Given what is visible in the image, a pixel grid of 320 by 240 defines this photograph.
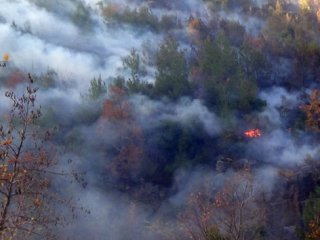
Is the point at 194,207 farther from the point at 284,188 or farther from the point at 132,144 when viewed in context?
the point at 132,144

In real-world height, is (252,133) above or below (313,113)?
below

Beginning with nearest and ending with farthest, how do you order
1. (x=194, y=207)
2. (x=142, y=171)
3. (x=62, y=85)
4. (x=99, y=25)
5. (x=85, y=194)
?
(x=194, y=207) < (x=85, y=194) < (x=142, y=171) < (x=62, y=85) < (x=99, y=25)

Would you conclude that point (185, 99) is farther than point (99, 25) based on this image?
No

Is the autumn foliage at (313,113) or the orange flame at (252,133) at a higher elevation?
the autumn foliage at (313,113)

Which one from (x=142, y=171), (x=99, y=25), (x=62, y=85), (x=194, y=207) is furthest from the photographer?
(x=99, y=25)

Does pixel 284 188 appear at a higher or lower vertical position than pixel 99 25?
lower

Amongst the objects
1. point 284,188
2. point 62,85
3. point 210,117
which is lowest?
point 284,188

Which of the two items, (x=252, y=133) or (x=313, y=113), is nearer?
(x=252, y=133)

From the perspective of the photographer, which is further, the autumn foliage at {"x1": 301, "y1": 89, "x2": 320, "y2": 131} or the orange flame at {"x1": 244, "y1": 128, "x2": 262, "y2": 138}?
the orange flame at {"x1": 244, "y1": 128, "x2": 262, "y2": 138}

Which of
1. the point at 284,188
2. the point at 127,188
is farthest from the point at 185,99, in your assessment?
the point at 284,188

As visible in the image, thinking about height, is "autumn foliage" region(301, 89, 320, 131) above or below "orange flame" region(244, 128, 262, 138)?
above

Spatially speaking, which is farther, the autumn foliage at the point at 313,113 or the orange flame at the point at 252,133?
the orange flame at the point at 252,133
